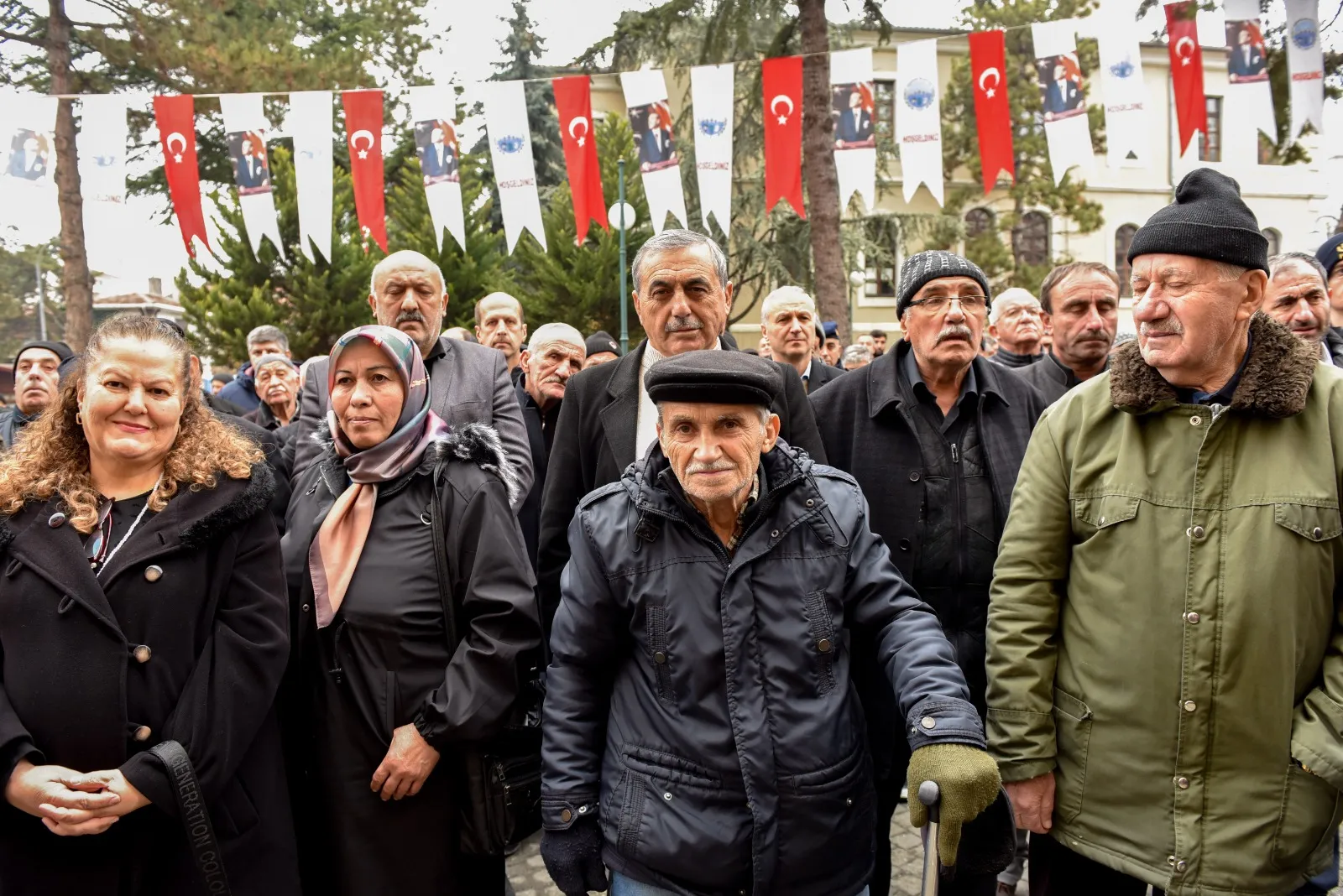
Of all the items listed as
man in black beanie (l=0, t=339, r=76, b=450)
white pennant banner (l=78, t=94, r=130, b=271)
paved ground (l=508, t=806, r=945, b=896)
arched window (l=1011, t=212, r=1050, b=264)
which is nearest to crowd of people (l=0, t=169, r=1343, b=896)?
paved ground (l=508, t=806, r=945, b=896)

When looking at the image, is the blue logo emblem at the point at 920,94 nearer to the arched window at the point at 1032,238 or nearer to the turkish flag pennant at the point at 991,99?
the turkish flag pennant at the point at 991,99

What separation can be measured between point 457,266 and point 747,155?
25.5ft

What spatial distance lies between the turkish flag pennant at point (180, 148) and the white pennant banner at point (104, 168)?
443 millimetres

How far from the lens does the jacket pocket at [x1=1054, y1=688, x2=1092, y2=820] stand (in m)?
2.23

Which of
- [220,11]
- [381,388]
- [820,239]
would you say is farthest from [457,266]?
[381,388]

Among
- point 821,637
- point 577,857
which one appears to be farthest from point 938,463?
point 577,857

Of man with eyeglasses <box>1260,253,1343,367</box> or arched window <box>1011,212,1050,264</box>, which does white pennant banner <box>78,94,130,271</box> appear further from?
arched window <box>1011,212,1050,264</box>

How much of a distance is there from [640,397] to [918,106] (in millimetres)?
8614

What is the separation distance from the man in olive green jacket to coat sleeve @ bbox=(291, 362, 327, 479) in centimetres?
225

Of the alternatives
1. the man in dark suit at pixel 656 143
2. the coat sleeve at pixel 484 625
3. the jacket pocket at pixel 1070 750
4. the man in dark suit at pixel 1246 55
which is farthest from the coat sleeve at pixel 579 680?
the man in dark suit at pixel 1246 55

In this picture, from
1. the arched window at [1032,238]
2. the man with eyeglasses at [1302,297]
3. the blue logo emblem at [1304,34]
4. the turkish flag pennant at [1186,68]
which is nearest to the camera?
the man with eyeglasses at [1302,297]

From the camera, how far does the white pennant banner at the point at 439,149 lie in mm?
10602

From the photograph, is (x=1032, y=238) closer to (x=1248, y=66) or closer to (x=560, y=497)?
(x=1248, y=66)

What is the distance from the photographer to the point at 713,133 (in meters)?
10.6
